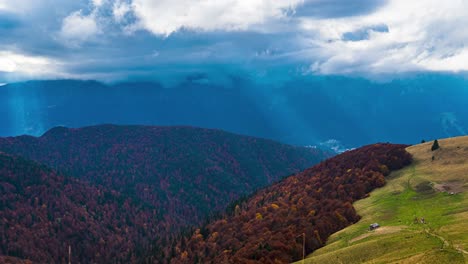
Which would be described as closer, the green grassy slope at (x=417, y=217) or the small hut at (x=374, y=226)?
the green grassy slope at (x=417, y=217)

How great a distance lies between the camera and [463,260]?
193ft

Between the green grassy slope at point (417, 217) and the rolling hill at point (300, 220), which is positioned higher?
the green grassy slope at point (417, 217)

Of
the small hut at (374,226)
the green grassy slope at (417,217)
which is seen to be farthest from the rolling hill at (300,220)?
the small hut at (374,226)

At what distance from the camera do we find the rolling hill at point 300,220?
365 feet

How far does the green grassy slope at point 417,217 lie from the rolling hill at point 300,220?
20.1 ft

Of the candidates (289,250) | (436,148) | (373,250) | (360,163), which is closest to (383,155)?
(360,163)

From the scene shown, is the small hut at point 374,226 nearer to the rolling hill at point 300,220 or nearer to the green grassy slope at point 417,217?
the green grassy slope at point 417,217

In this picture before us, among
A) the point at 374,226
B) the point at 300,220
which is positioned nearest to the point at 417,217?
the point at 374,226

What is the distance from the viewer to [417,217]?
308ft

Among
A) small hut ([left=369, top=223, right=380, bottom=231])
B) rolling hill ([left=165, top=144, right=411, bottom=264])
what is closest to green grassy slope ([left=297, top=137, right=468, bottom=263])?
small hut ([left=369, top=223, right=380, bottom=231])

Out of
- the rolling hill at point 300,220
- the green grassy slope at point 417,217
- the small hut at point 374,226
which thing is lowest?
the rolling hill at point 300,220

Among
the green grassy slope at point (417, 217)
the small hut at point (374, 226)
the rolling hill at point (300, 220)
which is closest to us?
the green grassy slope at point (417, 217)

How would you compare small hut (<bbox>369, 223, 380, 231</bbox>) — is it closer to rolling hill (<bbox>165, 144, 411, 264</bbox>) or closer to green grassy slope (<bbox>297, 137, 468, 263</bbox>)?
green grassy slope (<bbox>297, 137, 468, 263</bbox>)

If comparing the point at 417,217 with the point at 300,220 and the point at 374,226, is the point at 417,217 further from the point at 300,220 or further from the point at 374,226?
the point at 300,220
